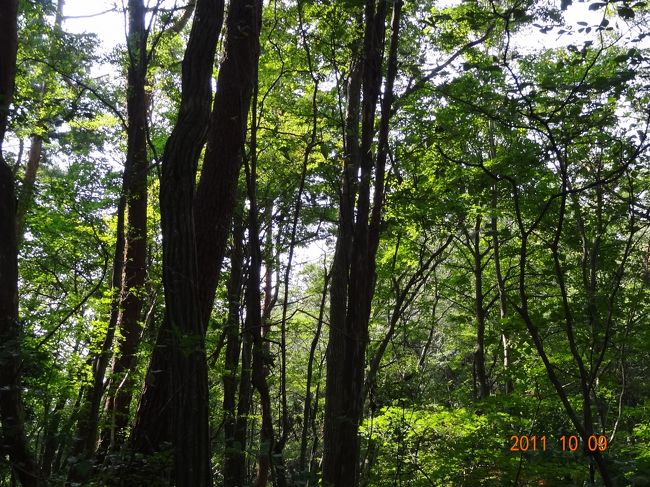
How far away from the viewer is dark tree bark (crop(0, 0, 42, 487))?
311cm

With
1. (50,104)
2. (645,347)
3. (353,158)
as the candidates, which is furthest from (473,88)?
(50,104)

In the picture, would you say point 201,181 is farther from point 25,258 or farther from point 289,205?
point 25,258

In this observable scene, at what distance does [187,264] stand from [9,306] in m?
1.86

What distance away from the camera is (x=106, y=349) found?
3861mm

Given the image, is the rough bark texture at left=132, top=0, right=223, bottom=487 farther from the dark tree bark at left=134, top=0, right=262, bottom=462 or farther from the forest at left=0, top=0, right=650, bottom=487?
the dark tree bark at left=134, top=0, right=262, bottom=462

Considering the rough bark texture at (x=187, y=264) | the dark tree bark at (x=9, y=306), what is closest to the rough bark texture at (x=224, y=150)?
the dark tree bark at (x=9, y=306)

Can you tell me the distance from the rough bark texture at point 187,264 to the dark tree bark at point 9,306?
128 cm

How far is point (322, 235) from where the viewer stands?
11.1 m

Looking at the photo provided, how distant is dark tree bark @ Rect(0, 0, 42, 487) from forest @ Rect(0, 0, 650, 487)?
2cm
